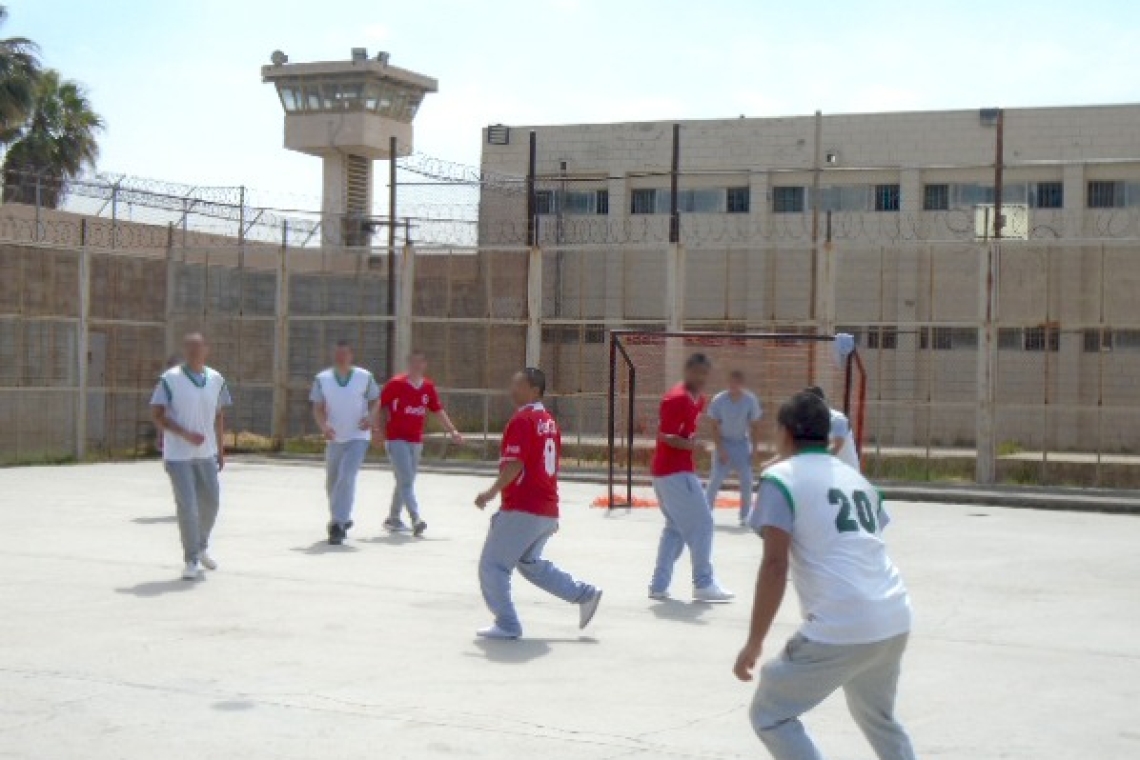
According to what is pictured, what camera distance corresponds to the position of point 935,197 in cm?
3609

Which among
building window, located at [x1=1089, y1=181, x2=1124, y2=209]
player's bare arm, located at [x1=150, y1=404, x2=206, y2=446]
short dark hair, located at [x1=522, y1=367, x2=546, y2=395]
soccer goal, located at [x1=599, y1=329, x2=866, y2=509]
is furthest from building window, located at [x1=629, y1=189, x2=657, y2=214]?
short dark hair, located at [x1=522, y1=367, x2=546, y2=395]

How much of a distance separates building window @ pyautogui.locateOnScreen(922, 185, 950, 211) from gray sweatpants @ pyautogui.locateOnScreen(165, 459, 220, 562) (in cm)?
2543

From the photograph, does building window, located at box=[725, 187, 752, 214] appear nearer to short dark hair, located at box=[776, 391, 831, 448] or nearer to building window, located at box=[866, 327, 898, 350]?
building window, located at box=[866, 327, 898, 350]

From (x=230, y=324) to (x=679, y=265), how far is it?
8.59 m

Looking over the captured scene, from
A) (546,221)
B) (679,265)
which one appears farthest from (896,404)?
(546,221)

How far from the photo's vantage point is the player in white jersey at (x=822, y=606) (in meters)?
5.75

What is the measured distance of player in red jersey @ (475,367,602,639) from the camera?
10.3 meters

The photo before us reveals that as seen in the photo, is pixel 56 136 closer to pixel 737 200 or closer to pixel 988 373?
pixel 737 200

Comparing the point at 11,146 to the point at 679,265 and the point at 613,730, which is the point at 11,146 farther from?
the point at 613,730

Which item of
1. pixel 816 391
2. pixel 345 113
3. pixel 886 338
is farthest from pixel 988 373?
pixel 345 113

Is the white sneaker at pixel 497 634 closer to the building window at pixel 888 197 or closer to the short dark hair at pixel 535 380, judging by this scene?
the short dark hair at pixel 535 380

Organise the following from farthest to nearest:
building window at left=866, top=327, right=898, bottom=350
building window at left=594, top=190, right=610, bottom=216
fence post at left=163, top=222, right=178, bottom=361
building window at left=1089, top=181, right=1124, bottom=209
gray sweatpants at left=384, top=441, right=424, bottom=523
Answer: building window at left=594, top=190, right=610, bottom=216
building window at left=1089, top=181, right=1124, bottom=209
building window at left=866, top=327, right=898, bottom=350
fence post at left=163, top=222, right=178, bottom=361
gray sweatpants at left=384, top=441, right=424, bottom=523

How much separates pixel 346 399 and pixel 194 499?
3033 mm

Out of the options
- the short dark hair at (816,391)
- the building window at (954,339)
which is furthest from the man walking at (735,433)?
the building window at (954,339)
